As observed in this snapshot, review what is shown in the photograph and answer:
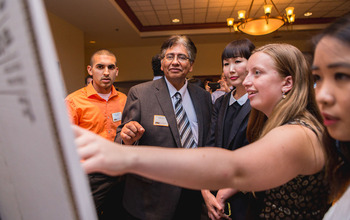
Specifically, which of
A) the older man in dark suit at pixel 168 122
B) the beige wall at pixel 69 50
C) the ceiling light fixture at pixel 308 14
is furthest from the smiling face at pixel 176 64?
the ceiling light fixture at pixel 308 14

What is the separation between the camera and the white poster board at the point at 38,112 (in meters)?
0.21

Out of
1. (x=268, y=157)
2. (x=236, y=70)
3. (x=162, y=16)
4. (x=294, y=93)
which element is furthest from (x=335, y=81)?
(x=162, y=16)

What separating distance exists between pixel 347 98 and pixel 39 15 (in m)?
0.59

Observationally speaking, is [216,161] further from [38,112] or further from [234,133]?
[234,133]

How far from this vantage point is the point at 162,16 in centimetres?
596

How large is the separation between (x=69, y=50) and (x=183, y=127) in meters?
5.00

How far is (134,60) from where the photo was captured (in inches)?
324

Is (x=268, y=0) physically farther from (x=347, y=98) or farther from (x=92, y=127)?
(x=347, y=98)

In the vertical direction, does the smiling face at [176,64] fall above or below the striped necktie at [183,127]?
above

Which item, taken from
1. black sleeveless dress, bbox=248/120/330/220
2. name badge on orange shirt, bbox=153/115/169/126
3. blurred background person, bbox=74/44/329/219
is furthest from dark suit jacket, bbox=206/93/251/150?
black sleeveless dress, bbox=248/120/330/220

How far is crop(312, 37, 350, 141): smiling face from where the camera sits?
514 mm

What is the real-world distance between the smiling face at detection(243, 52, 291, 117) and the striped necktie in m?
0.64

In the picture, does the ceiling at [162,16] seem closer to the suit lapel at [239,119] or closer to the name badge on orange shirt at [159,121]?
the name badge on orange shirt at [159,121]

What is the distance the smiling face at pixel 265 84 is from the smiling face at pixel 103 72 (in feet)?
5.68
